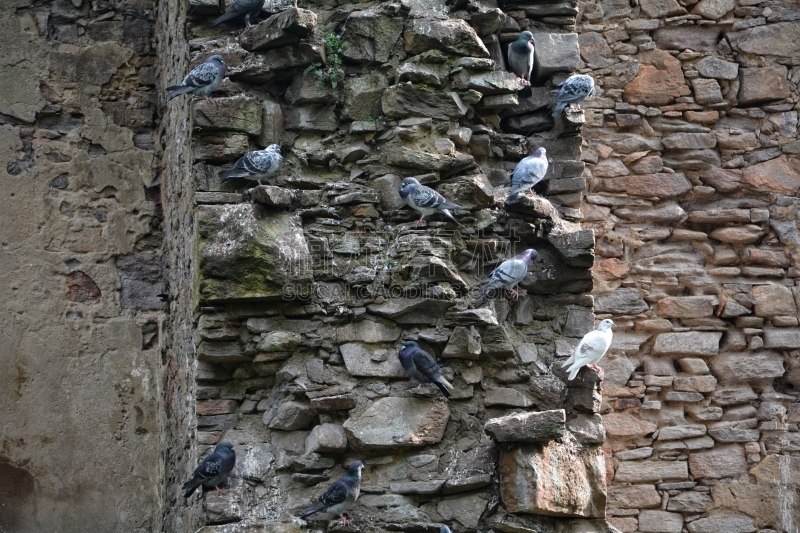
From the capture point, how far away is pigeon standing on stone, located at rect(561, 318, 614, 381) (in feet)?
15.0

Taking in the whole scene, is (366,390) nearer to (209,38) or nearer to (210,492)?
(210,492)

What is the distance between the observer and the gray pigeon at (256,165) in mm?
4676

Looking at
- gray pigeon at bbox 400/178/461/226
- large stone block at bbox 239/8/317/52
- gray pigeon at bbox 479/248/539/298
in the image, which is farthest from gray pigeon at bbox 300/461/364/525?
large stone block at bbox 239/8/317/52

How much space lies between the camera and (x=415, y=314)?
15.4 feet

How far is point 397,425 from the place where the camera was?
447cm

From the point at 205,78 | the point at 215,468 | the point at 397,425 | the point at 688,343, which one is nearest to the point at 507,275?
the point at 397,425

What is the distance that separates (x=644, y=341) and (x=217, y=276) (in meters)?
3.27

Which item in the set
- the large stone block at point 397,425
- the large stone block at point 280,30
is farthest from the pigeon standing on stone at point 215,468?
the large stone block at point 280,30

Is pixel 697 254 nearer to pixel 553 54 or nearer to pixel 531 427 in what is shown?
pixel 553 54

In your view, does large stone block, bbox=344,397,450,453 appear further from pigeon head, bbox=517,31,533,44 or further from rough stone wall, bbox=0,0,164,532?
pigeon head, bbox=517,31,533,44

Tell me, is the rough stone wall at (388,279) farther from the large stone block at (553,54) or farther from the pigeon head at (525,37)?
the pigeon head at (525,37)

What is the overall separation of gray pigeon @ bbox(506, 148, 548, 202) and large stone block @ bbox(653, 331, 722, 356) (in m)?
2.20

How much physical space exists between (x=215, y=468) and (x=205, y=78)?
1863mm

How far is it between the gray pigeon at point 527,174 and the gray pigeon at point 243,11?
5.08 feet
